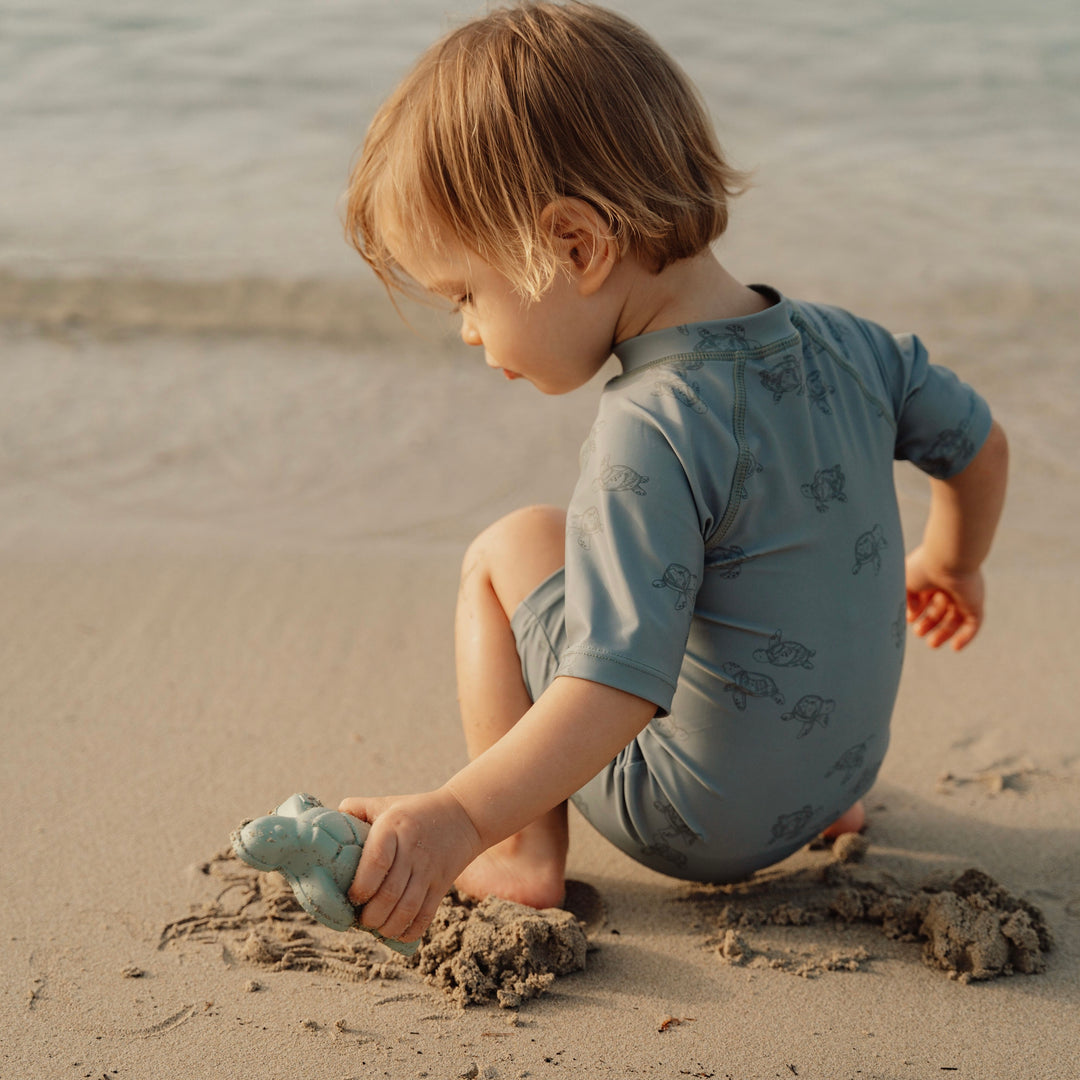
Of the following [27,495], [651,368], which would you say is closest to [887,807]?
[651,368]

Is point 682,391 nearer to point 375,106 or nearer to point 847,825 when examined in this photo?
point 847,825

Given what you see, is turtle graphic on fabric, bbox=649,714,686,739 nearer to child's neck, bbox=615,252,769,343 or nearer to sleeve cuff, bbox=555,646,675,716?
sleeve cuff, bbox=555,646,675,716

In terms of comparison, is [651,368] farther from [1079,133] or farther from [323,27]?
[323,27]

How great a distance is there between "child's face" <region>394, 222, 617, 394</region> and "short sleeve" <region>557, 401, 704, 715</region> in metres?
0.19

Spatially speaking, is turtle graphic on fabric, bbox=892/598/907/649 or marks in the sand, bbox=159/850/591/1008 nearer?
marks in the sand, bbox=159/850/591/1008

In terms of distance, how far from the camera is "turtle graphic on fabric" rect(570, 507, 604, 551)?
137cm

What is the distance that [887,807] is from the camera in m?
2.06

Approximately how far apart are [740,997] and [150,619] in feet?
4.99

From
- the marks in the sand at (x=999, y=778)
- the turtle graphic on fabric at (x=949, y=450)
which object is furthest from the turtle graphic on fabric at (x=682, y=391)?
the marks in the sand at (x=999, y=778)

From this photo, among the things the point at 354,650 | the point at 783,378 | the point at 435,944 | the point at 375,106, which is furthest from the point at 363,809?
the point at 375,106

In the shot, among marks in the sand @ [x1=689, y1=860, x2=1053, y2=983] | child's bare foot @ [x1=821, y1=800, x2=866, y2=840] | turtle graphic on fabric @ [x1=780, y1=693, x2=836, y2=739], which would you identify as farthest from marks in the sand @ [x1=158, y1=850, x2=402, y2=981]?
child's bare foot @ [x1=821, y1=800, x2=866, y2=840]

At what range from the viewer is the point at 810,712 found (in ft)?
5.16

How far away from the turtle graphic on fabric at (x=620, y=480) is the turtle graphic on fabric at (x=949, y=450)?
2.03 ft

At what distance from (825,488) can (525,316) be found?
432mm
